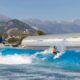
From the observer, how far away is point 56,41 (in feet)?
125

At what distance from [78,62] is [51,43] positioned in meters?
16.4

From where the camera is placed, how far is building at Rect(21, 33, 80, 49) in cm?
3492

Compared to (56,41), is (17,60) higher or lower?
lower

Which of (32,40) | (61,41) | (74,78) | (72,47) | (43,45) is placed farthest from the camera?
(32,40)

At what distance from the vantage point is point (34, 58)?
25203 millimetres

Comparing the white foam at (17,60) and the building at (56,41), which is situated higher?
the building at (56,41)

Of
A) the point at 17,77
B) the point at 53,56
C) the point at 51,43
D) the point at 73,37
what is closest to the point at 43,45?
the point at 51,43

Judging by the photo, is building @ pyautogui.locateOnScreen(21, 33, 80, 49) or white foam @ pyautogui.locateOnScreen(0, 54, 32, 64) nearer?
white foam @ pyautogui.locateOnScreen(0, 54, 32, 64)

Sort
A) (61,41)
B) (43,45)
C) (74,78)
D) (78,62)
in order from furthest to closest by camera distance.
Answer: (43,45)
(61,41)
(78,62)
(74,78)

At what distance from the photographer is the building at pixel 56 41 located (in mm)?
34916

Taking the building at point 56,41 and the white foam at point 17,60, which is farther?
the building at point 56,41

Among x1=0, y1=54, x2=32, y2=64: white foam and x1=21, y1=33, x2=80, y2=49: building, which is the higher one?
x1=21, y1=33, x2=80, y2=49: building

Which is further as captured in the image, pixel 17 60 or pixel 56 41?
pixel 56 41

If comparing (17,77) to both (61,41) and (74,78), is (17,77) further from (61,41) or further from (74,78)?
(61,41)
